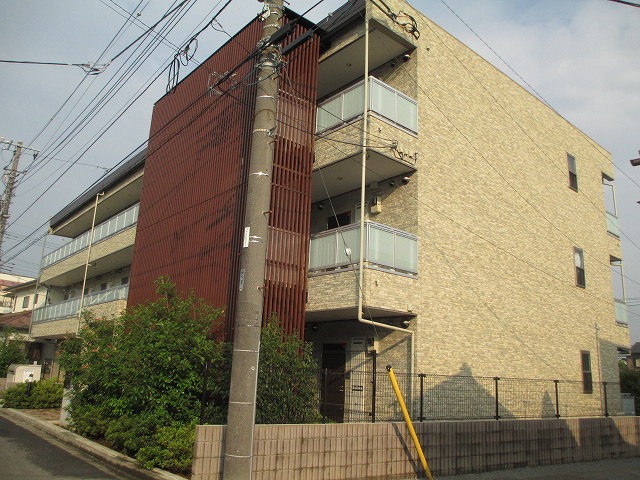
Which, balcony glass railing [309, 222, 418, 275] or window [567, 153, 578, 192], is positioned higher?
window [567, 153, 578, 192]

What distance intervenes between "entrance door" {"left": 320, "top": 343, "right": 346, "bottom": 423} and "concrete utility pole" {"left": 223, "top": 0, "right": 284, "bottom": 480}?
600 centimetres

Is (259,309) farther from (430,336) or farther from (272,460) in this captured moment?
(430,336)

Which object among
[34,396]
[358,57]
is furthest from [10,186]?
[358,57]

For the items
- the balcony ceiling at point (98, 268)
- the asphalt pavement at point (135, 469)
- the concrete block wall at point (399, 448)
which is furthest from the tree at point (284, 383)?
the balcony ceiling at point (98, 268)

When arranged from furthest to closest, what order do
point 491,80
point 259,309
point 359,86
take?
point 491,80 < point 359,86 < point 259,309

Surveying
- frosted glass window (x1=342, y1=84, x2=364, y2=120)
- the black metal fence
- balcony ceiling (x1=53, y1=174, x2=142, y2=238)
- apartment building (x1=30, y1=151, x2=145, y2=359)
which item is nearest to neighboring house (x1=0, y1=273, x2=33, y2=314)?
apartment building (x1=30, y1=151, x2=145, y2=359)

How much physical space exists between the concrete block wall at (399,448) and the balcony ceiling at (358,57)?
9733 millimetres

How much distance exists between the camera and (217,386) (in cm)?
1041

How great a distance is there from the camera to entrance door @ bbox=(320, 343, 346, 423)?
13.3 metres

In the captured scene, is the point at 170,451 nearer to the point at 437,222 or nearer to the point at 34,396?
the point at 437,222

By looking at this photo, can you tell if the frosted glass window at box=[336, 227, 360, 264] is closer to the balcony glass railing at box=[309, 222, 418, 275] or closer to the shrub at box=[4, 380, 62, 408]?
the balcony glass railing at box=[309, 222, 418, 275]

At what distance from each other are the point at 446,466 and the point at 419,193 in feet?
21.2

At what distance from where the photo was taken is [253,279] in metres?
7.34

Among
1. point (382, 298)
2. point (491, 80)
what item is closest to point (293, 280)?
point (382, 298)
